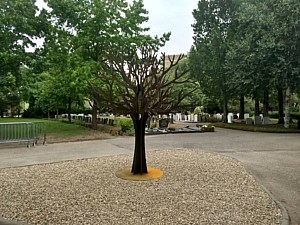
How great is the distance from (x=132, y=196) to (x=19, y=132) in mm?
8473

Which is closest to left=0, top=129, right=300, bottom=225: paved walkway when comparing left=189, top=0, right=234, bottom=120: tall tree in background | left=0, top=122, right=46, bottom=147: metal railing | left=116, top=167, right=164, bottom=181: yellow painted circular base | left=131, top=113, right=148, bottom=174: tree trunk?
left=0, top=122, right=46, bottom=147: metal railing

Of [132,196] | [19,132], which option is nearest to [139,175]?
[132,196]

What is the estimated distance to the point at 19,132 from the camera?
12.1 m

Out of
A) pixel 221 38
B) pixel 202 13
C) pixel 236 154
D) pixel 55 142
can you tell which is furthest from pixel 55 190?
pixel 202 13

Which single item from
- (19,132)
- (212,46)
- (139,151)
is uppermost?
(212,46)

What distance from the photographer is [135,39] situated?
56.0 feet

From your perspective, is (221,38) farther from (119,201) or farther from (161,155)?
(119,201)

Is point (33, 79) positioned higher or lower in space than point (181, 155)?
higher

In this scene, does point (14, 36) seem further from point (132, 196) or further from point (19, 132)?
point (132, 196)

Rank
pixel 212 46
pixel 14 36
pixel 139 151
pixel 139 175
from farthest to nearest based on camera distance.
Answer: pixel 212 46 < pixel 14 36 < pixel 139 151 < pixel 139 175

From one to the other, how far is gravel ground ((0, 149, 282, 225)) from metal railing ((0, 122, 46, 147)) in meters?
4.31

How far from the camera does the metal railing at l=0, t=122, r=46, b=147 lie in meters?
11.6

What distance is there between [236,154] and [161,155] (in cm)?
260

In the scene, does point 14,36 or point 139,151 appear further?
point 14,36
